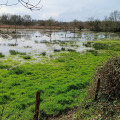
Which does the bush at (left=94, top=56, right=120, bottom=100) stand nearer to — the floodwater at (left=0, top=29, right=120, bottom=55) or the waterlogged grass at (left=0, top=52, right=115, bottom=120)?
the waterlogged grass at (left=0, top=52, right=115, bottom=120)

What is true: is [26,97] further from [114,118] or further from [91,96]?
[114,118]

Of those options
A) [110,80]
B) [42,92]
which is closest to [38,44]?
[42,92]

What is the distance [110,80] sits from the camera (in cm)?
477

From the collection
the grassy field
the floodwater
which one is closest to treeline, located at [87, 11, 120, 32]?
the floodwater

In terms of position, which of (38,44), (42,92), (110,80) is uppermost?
(38,44)

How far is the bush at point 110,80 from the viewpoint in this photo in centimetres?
465

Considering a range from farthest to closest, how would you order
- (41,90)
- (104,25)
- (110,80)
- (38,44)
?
1. (104,25)
2. (38,44)
3. (41,90)
4. (110,80)

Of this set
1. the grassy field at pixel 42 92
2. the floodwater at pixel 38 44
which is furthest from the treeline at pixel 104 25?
the grassy field at pixel 42 92

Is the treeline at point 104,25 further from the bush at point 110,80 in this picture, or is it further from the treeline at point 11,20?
the bush at point 110,80

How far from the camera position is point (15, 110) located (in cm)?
510

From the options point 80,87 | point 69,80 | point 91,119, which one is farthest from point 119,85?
point 69,80

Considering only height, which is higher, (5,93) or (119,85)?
(119,85)

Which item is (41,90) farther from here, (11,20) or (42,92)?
(11,20)

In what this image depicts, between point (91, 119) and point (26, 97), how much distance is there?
10.1 ft
